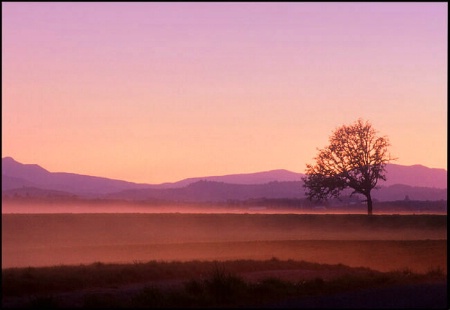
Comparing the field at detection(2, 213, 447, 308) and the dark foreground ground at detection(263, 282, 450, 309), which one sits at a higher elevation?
the field at detection(2, 213, 447, 308)

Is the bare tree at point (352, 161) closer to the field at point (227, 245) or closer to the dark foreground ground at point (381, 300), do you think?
the field at point (227, 245)

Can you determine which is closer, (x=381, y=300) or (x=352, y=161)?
(x=381, y=300)

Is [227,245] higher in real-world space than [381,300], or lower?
higher

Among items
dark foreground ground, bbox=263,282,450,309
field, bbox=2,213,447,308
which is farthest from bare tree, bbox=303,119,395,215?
dark foreground ground, bbox=263,282,450,309

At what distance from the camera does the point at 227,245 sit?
136ft

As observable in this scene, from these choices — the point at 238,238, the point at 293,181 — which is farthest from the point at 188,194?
the point at 238,238

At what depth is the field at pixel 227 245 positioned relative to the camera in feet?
98.9

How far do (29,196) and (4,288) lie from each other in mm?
10072

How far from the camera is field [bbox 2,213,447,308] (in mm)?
30156

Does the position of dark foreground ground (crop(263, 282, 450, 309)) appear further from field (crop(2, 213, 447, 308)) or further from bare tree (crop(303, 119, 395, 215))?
bare tree (crop(303, 119, 395, 215))

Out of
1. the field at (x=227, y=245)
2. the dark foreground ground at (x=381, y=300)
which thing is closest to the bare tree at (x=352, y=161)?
the field at (x=227, y=245)

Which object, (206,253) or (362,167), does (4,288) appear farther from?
(362,167)

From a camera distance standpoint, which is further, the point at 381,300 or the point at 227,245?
the point at 227,245

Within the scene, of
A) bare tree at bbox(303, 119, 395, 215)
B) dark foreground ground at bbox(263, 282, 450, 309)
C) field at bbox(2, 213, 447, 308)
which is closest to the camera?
dark foreground ground at bbox(263, 282, 450, 309)
